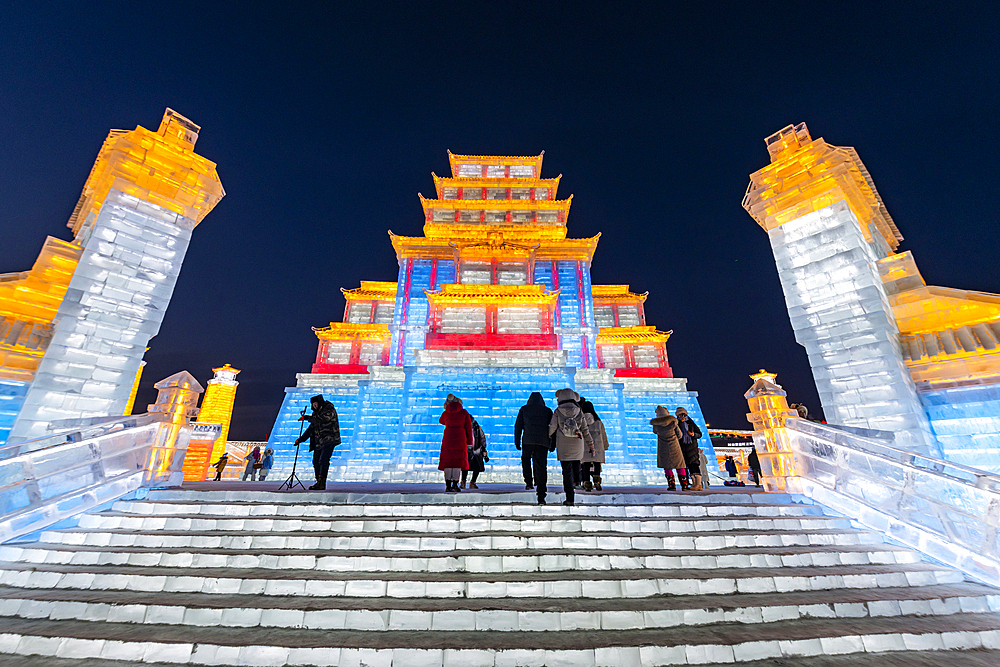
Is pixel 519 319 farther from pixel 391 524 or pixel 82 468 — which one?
pixel 82 468

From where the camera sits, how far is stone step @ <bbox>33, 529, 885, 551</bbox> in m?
4.54

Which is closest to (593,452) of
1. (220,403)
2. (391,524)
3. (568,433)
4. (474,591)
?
(568,433)

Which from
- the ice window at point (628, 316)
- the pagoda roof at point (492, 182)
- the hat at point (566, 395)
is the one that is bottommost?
the hat at point (566, 395)

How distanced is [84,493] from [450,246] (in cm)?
1875

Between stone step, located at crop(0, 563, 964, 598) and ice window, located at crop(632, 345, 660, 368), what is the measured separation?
21667 mm

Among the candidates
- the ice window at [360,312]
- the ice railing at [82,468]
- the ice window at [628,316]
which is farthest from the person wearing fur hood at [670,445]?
the ice window at [360,312]

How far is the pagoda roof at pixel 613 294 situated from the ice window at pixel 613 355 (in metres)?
3.66

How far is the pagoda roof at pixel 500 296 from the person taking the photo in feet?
61.0

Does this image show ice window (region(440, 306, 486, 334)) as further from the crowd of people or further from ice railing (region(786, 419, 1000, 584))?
ice railing (region(786, 419, 1000, 584))

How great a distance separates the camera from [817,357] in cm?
916

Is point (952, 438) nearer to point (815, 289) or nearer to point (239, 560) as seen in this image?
point (815, 289)

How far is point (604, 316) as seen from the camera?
27484 millimetres

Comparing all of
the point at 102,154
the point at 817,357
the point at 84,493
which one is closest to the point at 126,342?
the point at 84,493

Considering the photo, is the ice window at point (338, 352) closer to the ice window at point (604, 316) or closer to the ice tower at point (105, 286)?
the ice tower at point (105, 286)
